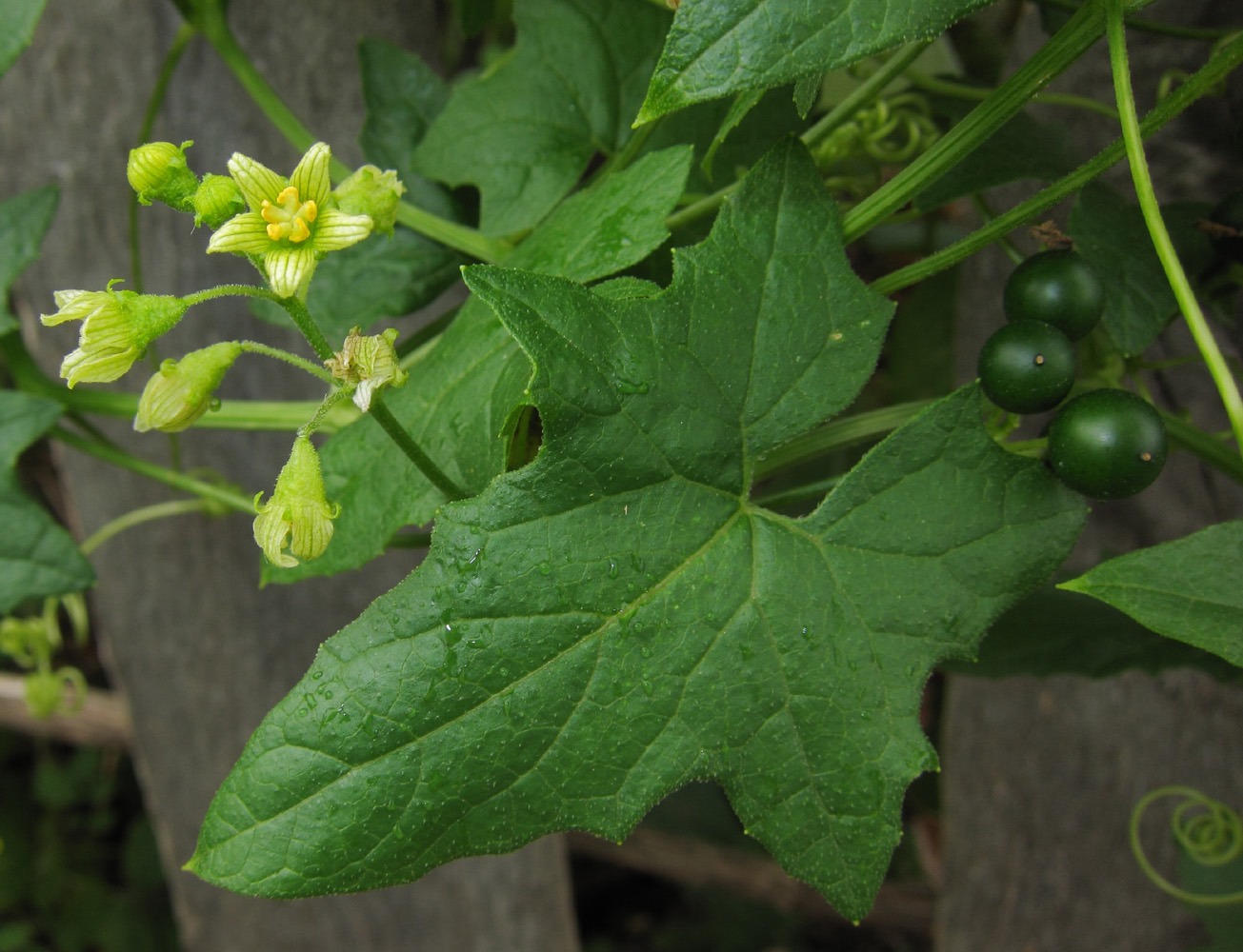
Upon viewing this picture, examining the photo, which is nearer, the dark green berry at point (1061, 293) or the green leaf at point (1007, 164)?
the dark green berry at point (1061, 293)

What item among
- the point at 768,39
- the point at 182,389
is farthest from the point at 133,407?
the point at 768,39

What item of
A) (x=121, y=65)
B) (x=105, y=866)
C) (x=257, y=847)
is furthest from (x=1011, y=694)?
(x=105, y=866)

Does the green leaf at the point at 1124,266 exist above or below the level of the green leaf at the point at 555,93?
below

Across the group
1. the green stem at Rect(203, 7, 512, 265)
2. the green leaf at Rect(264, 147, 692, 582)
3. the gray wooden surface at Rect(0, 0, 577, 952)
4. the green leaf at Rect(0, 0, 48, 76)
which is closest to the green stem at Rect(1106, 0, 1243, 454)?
the green leaf at Rect(264, 147, 692, 582)

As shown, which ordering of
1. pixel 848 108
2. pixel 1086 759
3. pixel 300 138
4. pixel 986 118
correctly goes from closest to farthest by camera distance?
pixel 986 118 → pixel 848 108 → pixel 300 138 → pixel 1086 759

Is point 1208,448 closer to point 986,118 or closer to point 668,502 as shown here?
point 986,118

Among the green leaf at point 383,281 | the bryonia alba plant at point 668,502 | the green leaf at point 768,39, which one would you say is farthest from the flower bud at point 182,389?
the green leaf at point 383,281

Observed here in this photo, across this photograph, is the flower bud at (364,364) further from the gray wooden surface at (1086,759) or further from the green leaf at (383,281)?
the gray wooden surface at (1086,759)
